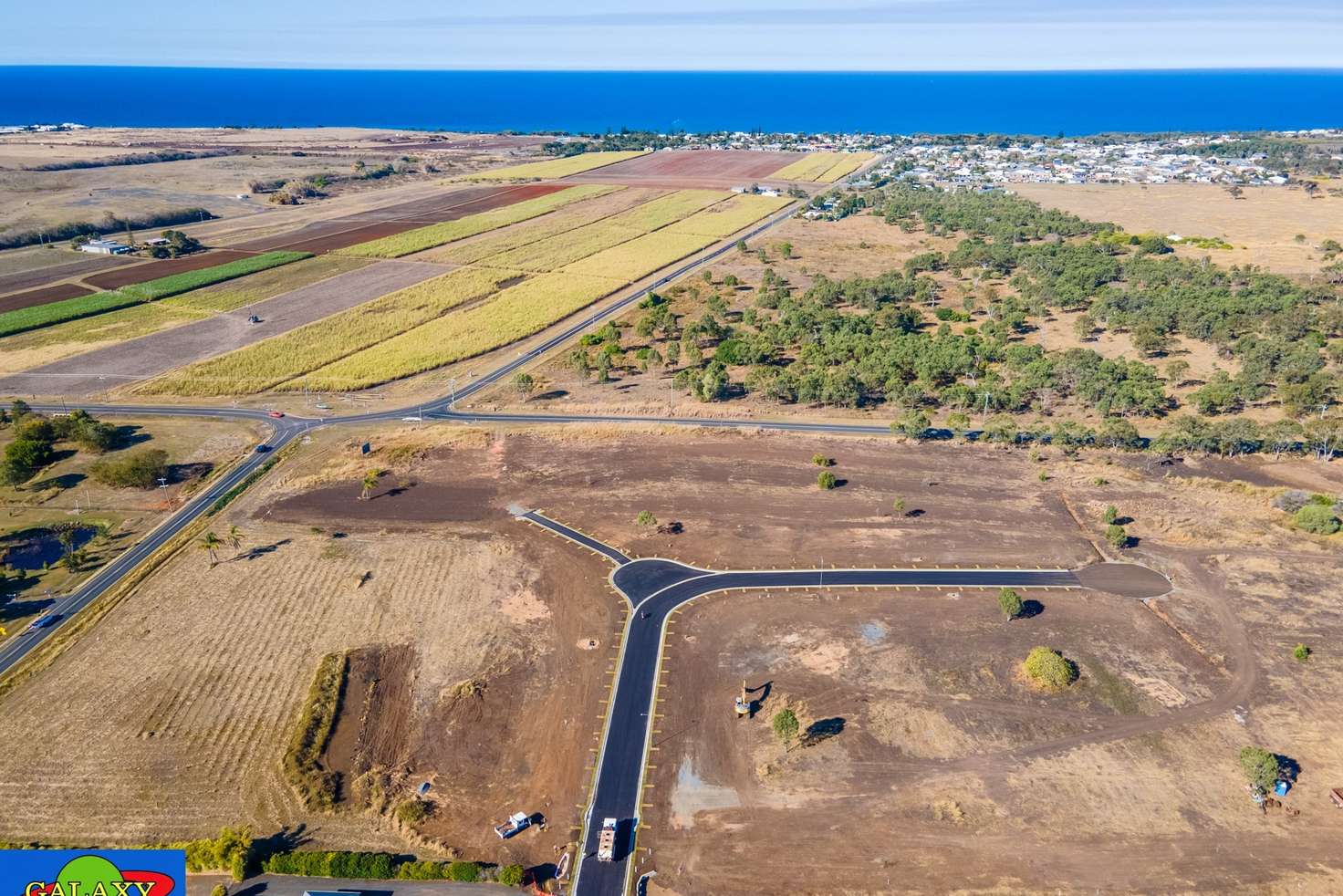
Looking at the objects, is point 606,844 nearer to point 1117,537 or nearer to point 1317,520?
point 1117,537

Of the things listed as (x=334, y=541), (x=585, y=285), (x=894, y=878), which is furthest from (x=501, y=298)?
(x=894, y=878)

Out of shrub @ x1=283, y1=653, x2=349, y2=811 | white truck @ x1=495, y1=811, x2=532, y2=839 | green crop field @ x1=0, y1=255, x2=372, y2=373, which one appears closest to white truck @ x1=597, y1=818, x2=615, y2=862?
white truck @ x1=495, y1=811, x2=532, y2=839

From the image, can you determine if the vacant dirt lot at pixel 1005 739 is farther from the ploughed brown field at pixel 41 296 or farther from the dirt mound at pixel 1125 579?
the ploughed brown field at pixel 41 296

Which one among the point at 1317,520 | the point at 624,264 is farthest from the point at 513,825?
the point at 624,264

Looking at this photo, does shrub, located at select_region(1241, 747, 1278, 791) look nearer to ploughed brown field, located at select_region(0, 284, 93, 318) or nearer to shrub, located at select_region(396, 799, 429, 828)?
shrub, located at select_region(396, 799, 429, 828)

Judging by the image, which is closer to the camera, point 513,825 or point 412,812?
point 513,825

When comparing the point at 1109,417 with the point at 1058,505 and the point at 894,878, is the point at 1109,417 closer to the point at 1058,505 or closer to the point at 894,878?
the point at 1058,505

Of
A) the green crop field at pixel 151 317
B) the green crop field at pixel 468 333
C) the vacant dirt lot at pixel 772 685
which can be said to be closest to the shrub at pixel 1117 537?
the vacant dirt lot at pixel 772 685

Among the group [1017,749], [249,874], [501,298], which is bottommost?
[249,874]
